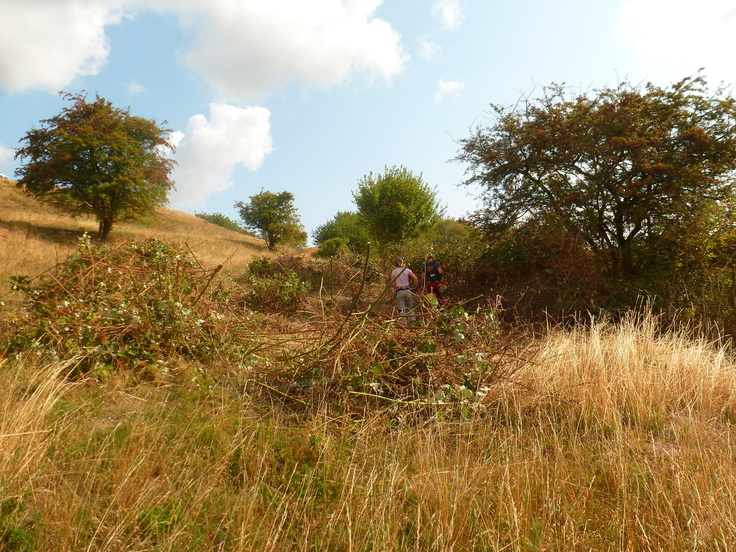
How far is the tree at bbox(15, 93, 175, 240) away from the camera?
23906mm

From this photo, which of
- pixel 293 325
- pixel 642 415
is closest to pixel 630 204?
pixel 642 415

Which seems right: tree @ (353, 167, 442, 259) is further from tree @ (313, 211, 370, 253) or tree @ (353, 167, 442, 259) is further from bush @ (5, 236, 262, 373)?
bush @ (5, 236, 262, 373)

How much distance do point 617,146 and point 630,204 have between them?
5.41 feet

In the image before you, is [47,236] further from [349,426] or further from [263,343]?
[349,426]

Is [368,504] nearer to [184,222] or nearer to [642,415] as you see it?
[642,415]

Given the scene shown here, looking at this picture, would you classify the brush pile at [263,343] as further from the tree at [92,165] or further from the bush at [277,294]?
the tree at [92,165]

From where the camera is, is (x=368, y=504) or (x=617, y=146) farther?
(x=617, y=146)

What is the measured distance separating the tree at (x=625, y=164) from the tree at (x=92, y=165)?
67.7 feet

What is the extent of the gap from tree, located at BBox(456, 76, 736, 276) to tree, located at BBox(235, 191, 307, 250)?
91.0 ft

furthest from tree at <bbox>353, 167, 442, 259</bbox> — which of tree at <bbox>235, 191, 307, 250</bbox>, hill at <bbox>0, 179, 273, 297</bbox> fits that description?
tree at <bbox>235, 191, 307, 250</bbox>

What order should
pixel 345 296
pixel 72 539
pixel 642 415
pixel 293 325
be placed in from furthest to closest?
pixel 345 296 → pixel 293 325 → pixel 642 415 → pixel 72 539

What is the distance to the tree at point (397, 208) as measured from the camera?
82.7ft

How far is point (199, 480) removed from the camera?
9.63 ft

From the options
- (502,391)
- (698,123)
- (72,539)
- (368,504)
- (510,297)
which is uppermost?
(698,123)
